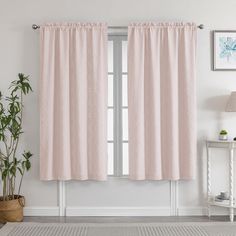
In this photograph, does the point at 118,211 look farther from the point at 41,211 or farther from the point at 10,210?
the point at 10,210

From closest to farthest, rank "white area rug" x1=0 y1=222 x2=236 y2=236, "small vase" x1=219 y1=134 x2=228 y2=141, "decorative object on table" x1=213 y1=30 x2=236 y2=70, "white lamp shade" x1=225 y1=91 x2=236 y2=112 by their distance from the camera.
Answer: "white area rug" x1=0 y1=222 x2=236 y2=236
"white lamp shade" x1=225 y1=91 x2=236 y2=112
"small vase" x1=219 y1=134 x2=228 y2=141
"decorative object on table" x1=213 y1=30 x2=236 y2=70

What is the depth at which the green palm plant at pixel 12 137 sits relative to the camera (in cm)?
389

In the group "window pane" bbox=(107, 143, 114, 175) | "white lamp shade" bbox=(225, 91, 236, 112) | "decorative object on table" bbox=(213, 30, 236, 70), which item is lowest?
"window pane" bbox=(107, 143, 114, 175)

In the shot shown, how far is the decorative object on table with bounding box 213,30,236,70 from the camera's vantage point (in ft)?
13.6

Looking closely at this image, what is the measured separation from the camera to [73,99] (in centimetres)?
403

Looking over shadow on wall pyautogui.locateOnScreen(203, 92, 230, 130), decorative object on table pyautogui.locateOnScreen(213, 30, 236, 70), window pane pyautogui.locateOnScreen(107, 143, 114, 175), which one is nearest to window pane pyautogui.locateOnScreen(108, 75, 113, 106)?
window pane pyautogui.locateOnScreen(107, 143, 114, 175)

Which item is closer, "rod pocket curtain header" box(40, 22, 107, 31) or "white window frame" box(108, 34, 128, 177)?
"rod pocket curtain header" box(40, 22, 107, 31)

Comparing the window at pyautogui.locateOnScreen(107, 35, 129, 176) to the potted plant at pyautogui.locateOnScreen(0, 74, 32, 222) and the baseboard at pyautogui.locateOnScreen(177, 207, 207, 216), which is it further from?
the potted plant at pyautogui.locateOnScreen(0, 74, 32, 222)

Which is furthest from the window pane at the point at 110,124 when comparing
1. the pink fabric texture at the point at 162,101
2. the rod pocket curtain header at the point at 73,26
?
the rod pocket curtain header at the point at 73,26

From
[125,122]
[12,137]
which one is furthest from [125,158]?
[12,137]

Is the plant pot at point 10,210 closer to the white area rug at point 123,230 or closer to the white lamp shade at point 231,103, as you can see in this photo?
the white area rug at point 123,230

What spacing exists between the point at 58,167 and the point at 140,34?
175 centimetres

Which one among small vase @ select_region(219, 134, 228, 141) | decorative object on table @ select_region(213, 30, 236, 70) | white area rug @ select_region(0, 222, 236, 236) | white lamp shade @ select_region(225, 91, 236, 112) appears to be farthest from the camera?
decorative object on table @ select_region(213, 30, 236, 70)

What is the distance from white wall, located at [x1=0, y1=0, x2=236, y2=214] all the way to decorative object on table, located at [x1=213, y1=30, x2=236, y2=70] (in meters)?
0.07
